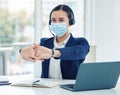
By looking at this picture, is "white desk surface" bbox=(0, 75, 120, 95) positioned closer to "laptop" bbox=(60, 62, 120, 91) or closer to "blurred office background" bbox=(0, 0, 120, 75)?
"laptop" bbox=(60, 62, 120, 91)

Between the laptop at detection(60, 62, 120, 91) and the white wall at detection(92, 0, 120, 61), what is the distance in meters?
2.13

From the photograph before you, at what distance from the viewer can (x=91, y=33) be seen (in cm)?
393

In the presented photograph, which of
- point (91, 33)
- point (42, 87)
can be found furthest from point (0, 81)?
point (91, 33)

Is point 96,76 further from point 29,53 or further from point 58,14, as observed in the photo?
point 58,14

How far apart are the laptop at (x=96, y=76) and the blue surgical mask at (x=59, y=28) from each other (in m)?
0.56

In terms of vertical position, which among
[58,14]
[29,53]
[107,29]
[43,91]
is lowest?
[43,91]

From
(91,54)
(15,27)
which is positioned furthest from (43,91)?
(15,27)

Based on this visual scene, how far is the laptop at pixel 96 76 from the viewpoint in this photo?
5.24 feet

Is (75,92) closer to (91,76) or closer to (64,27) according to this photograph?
(91,76)

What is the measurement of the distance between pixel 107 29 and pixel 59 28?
1.90 m

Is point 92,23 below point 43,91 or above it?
above

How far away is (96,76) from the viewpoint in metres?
1.65

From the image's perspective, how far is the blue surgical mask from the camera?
2.15m

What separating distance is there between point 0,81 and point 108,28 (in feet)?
7.68
